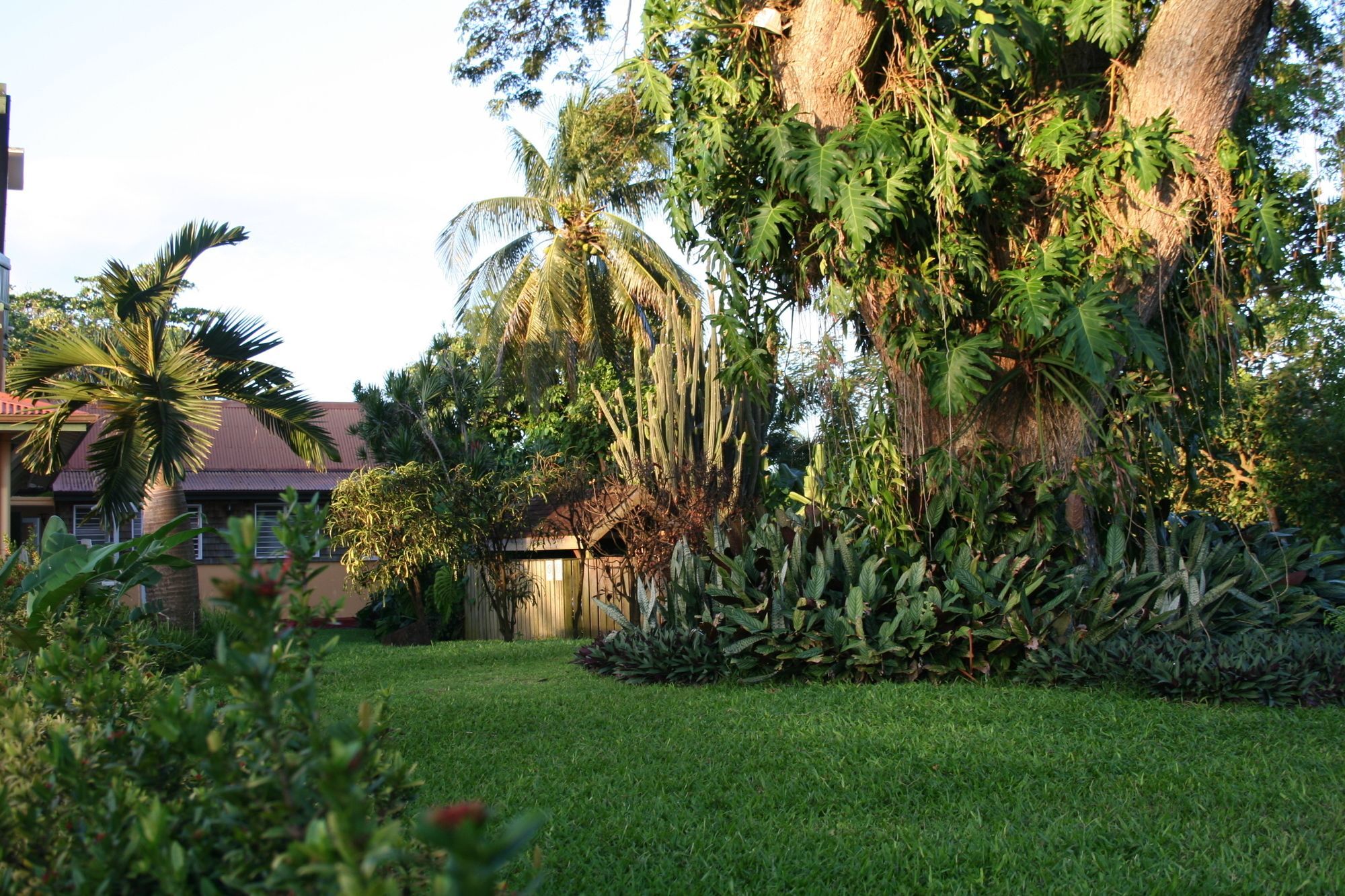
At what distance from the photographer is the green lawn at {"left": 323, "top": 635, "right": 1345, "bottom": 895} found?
3.91m

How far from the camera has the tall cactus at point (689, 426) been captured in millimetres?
13297

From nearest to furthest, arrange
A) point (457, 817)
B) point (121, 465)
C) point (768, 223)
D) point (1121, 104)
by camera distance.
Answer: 1. point (457, 817)
2. point (768, 223)
3. point (1121, 104)
4. point (121, 465)

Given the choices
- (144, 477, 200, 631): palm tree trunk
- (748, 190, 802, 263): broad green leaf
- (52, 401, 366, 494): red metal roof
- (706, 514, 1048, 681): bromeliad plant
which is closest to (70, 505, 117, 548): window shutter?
(52, 401, 366, 494): red metal roof

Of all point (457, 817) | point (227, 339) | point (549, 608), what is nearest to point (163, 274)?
point (227, 339)

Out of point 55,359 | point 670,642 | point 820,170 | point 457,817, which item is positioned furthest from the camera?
point 55,359

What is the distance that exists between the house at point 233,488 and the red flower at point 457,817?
20549 mm

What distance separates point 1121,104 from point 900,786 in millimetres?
6078

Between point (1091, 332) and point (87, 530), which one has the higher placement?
point (1091, 332)

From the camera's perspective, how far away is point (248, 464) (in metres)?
24.6

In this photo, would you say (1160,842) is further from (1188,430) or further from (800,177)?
(1188,430)

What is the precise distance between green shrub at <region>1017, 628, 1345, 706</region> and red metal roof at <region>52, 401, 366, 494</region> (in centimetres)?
1776

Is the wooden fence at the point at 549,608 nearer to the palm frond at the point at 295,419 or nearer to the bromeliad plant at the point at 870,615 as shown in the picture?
the palm frond at the point at 295,419

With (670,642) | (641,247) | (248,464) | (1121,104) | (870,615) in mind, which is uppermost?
(641,247)

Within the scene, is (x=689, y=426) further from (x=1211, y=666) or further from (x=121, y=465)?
(x=1211, y=666)
